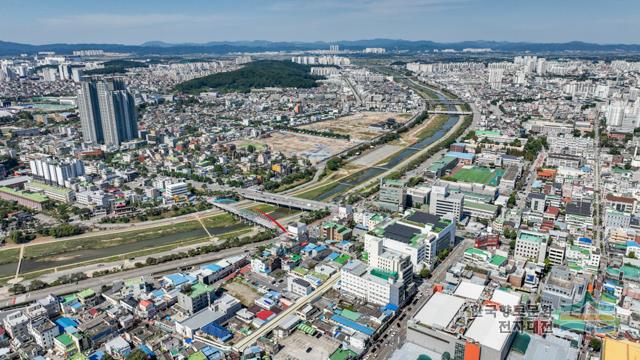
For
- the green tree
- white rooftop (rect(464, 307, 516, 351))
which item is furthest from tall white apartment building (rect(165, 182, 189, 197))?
white rooftop (rect(464, 307, 516, 351))

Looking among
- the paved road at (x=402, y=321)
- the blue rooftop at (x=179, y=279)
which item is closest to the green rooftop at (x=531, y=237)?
the paved road at (x=402, y=321)

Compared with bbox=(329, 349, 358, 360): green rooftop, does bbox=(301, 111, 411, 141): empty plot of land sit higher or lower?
higher

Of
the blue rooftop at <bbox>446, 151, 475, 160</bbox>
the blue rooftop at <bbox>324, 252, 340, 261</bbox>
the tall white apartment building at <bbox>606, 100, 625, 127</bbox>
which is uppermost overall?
the tall white apartment building at <bbox>606, 100, 625, 127</bbox>

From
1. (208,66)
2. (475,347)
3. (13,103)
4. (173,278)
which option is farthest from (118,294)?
(208,66)

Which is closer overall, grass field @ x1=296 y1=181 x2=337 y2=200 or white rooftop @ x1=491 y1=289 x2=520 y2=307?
white rooftop @ x1=491 y1=289 x2=520 y2=307

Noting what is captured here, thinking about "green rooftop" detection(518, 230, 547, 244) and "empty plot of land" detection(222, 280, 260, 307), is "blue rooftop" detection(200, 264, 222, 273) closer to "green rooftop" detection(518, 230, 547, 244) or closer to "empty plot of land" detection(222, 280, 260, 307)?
"empty plot of land" detection(222, 280, 260, 307)

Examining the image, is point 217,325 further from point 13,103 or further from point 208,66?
point 208,66

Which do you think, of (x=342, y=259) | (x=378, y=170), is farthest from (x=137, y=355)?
(x=378, y=170)
